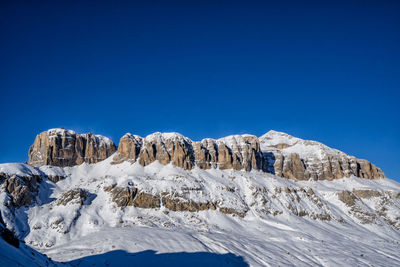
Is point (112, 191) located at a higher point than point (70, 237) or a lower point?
higher

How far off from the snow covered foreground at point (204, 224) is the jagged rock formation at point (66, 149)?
18.1 feet

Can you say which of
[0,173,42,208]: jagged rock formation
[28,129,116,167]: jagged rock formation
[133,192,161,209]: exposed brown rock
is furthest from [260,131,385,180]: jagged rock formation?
[0,173,42,208]: jagged rock formation

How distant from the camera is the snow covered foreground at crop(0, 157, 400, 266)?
4916 centimetres

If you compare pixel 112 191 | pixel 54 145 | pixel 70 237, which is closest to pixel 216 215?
pixel 112 191

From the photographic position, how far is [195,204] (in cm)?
9056

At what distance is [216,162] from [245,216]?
3698 cm

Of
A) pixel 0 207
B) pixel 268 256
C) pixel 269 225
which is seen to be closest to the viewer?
pixel 268 256

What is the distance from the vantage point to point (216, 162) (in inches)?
4902

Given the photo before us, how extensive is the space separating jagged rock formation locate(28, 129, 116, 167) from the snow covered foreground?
5.52 meters

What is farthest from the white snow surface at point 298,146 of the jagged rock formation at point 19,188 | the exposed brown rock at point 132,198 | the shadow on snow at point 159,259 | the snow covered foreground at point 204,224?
the jagged rock formation at point 19,188

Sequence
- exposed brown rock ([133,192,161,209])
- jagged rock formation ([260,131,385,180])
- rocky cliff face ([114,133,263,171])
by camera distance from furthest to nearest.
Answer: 1. jagged rock formation ([260,131,385,180])
2. rocky cliff face ([114,133,263,171])
3. exposed brown rock ([133,192,161,209])

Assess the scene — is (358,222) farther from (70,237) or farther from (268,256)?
(70,237)

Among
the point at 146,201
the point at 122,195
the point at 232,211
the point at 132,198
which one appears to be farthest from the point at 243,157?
the point at 122,195

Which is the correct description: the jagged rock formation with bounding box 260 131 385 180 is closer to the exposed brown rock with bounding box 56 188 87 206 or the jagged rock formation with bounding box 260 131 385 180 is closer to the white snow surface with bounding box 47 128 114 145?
the white snow surface with bounding box 47 128 114 145
